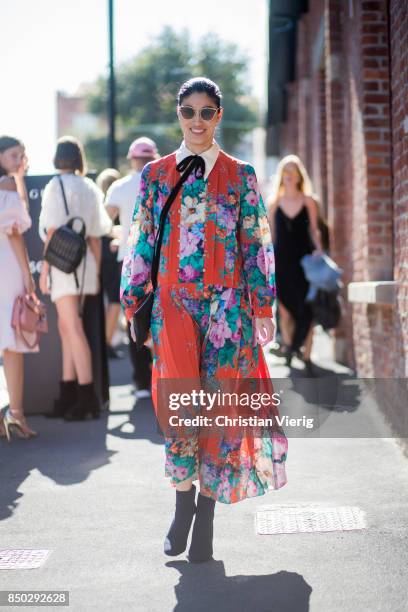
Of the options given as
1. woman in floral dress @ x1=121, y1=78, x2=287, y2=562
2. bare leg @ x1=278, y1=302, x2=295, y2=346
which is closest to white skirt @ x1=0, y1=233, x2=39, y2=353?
woman in floral dress @ x1=121, y1=78, x2=287, y2=562

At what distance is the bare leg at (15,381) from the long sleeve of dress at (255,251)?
323cm

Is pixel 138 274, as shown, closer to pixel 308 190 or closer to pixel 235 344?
pixel 235 344

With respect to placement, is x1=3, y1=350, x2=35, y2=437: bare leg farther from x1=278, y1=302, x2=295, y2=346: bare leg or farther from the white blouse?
x1=278, y1=302, x2=295, y2=346: bare leg

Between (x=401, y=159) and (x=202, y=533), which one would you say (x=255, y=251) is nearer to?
(x=202, y=533)

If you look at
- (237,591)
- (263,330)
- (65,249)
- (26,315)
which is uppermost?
(65,249)

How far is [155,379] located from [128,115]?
57044 mm

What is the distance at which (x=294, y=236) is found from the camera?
1001 cm

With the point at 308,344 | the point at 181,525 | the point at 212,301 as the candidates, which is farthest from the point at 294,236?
the point at 181,525

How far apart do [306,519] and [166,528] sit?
665mm

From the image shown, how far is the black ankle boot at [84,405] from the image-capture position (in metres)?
7.69

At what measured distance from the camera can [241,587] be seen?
364cm

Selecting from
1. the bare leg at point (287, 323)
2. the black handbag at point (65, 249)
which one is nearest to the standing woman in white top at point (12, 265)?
the black handbag at point (65, 249)

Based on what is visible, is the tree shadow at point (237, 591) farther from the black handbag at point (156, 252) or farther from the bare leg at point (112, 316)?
the bare leg at point (112, 316)

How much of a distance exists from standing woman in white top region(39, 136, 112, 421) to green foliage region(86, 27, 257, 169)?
48294mm
